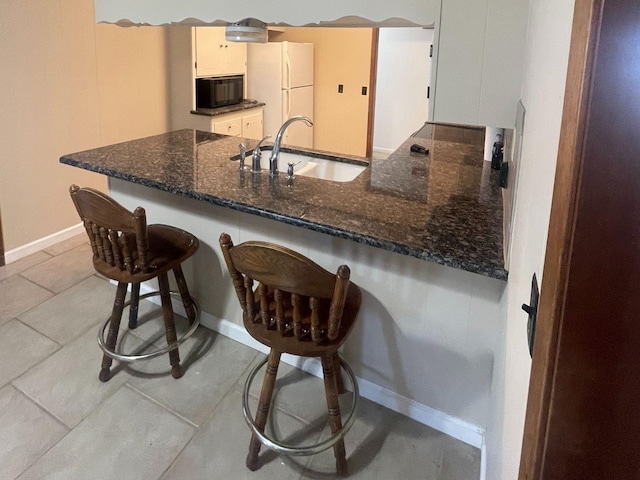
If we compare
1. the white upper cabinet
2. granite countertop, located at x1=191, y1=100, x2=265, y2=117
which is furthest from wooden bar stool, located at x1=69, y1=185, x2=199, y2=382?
granite countertop, located at x1=191, y1=100, x2=265, y2=117

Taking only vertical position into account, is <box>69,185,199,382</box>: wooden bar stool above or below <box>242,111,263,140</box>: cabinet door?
below

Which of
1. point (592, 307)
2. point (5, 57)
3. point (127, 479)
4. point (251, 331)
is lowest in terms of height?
point (127, 479)

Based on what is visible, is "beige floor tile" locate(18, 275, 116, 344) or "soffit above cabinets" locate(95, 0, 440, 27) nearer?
"soffit above cabinets" locate(95, 0, 440, 27)

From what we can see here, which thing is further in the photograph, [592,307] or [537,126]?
[537,126]

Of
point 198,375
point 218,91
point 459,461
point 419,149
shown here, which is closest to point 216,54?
point 218,91

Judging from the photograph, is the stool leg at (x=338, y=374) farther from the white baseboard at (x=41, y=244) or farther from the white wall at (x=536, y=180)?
the white baseboard at (x=41, y=244)

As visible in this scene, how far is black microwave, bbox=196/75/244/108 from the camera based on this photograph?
4348mm

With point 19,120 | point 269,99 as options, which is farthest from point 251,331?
point 269,99

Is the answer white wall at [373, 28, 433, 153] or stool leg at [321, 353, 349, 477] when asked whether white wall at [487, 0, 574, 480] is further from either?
white wall at [373, 28, 433, 153]

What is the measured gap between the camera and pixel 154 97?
13.7 feet

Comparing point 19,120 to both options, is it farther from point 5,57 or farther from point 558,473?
point 558,473

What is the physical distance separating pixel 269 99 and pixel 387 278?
3861mm

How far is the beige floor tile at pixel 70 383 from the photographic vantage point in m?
1.91

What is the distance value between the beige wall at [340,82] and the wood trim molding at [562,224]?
18.0 feet
